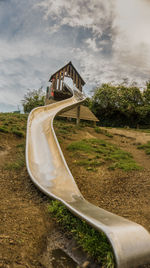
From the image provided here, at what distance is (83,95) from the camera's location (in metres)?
11.9

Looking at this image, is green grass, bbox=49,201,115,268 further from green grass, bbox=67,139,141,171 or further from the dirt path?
green grass, bbox=67,139,141,171

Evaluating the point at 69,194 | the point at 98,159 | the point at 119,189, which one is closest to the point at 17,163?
the point at 69,194

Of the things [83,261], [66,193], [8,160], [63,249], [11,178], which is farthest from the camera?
[8,160]

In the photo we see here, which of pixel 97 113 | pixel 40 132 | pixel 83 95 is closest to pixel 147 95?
pixel 97 113

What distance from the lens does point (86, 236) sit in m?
2.03

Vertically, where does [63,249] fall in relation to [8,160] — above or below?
below

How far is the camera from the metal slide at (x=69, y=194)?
1.62m

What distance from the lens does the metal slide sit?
162 cm

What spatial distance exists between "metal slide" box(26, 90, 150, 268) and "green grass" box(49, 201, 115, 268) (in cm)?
13

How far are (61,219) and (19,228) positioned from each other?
52 cm

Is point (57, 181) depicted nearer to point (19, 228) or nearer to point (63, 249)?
point (19, 228)

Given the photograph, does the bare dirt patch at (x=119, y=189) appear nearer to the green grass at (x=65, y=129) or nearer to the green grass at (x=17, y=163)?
the green grass at (x=17, y=163)

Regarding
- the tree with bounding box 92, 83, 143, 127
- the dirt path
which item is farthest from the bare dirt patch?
the tree with bounding box 92, 83, 143, 127

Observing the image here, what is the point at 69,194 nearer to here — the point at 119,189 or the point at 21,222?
the point at 21,222
